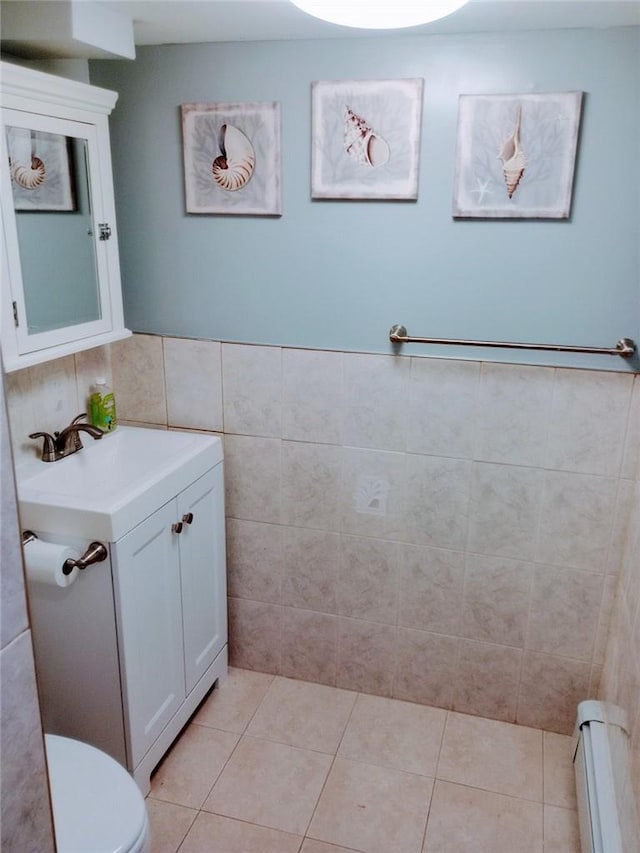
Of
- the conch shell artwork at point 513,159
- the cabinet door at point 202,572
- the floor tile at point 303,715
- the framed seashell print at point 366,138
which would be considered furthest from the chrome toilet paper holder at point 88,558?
the conch shell artwork at point 513,159

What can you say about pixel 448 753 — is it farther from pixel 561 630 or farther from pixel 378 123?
pixel 378 123

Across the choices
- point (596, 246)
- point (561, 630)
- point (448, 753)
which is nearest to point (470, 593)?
point (561, 630)

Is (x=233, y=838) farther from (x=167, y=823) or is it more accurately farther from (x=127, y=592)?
(x=127, y=592)

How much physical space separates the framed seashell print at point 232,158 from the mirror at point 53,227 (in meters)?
0.29

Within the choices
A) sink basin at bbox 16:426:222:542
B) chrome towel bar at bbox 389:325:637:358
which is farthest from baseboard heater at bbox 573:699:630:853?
sink basin at bbox 16:426:222:542

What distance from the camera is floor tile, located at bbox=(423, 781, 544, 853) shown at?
1586mm

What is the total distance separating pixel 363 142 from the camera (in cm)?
163

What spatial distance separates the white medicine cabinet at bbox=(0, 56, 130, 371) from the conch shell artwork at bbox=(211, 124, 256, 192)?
28cm

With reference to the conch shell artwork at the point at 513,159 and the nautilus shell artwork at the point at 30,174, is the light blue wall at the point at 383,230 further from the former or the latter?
the nautilus shell artwork at the point at 30,174

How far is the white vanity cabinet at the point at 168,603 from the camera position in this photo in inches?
60.5

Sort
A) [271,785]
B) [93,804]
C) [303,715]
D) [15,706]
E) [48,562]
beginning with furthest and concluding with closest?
[303,715], [271,785], [48,562], [93,804], [15,706]

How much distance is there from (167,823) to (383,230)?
1.60m

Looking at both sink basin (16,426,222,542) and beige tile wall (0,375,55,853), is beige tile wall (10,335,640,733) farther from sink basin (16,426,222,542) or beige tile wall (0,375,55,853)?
beige tile wall (0,375,55,853)

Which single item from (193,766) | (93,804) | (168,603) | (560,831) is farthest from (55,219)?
(560,831)
